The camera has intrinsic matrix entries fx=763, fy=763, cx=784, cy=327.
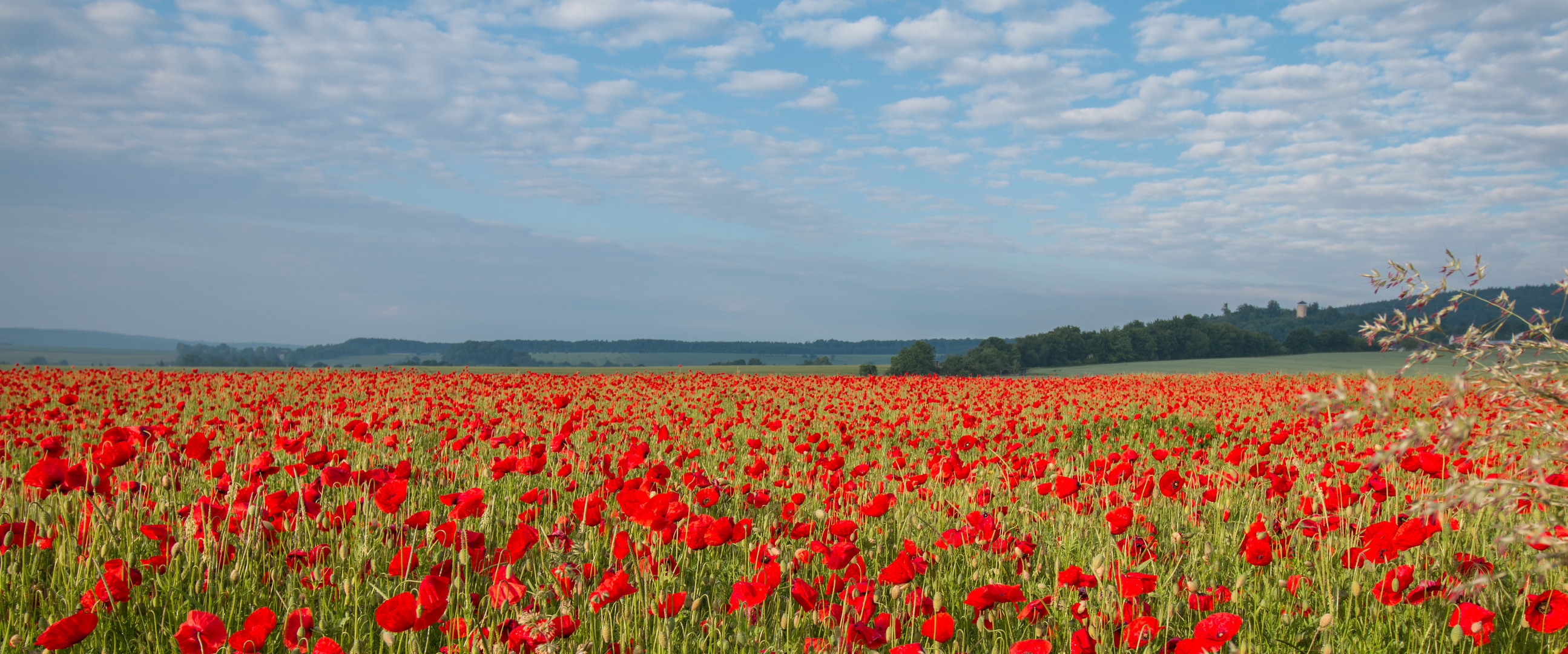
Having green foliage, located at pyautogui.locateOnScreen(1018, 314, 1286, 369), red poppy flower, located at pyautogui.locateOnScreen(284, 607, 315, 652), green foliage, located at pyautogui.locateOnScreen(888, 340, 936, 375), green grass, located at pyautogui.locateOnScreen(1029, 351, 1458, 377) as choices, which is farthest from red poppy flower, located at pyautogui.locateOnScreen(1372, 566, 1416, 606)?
green foliage, located at pyautogui.locateOnScreen(1018, 314, 1286, 369)

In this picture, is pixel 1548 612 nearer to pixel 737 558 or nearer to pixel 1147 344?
pixel 737 558

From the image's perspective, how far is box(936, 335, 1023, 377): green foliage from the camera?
41719 millimetres

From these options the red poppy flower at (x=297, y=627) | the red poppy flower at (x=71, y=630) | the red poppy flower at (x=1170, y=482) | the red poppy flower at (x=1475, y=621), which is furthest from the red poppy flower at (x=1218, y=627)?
the red poppy flower at (x=71, y=630)

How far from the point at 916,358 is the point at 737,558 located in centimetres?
3517

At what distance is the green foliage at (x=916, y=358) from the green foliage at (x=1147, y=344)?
1166 cm

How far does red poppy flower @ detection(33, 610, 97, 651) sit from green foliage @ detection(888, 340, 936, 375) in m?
35.3

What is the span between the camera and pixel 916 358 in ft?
125

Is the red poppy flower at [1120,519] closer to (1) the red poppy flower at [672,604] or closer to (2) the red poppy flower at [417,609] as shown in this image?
(1) the red poppy flower at [672,604]

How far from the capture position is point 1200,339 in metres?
57.4

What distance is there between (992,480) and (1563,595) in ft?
11.7

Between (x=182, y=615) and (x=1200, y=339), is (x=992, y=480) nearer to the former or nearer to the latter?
(x=182, y=615)

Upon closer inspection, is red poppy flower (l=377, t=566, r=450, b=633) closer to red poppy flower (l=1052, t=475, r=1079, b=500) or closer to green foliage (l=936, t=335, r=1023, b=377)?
red poppy flower (l=1052, t=475, r=1079, b=500)

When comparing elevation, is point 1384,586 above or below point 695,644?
above

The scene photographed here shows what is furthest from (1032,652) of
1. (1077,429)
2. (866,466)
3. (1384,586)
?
(1077,429)
